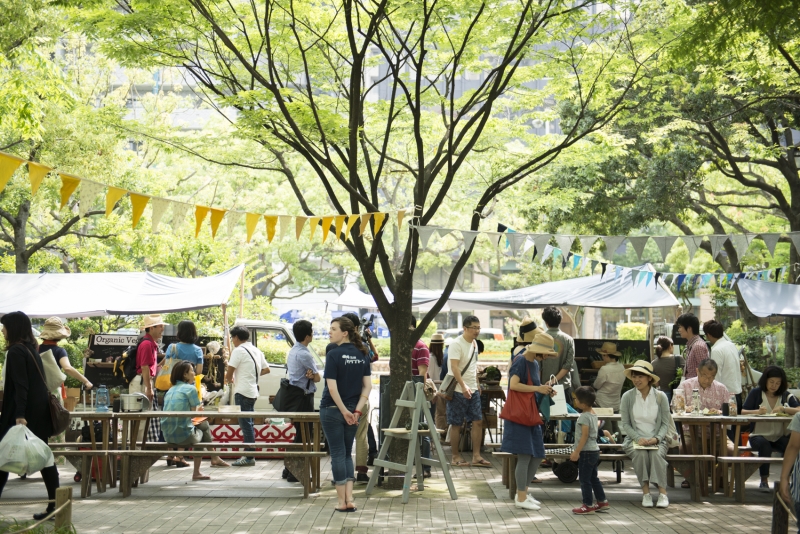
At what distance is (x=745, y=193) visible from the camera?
78.7ft

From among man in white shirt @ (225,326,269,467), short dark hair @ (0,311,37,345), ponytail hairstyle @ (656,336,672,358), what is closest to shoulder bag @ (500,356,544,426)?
ponytail hairstyle @ (656,336,672,358)

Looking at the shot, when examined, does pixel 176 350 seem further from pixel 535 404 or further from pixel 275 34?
pixel 535 404

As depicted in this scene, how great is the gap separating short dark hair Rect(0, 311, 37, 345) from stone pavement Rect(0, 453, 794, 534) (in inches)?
64.6

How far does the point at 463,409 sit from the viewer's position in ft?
36.1

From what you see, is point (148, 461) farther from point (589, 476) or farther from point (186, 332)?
point (589, 476)

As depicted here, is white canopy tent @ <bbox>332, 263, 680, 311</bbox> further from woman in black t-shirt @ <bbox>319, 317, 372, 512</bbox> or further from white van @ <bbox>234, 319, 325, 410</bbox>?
woman in black t-shirt @ <bbox>319, 317, 372, 512</bbox>

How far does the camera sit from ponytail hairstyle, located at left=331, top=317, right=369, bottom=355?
7.90 meters

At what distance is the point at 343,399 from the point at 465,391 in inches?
112

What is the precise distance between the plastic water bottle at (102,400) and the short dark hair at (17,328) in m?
2.04

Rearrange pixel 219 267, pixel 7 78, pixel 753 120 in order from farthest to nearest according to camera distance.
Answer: pixel 219 267 → pixel 753 120 → pixel 7 78

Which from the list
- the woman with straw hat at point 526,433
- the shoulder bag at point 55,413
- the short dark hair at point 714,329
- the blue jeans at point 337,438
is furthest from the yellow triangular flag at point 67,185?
the short dark hair at point 714,329

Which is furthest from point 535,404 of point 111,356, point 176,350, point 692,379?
point 111,356

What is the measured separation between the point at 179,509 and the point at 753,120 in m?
14.3

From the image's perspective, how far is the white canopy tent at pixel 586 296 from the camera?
13555mm
